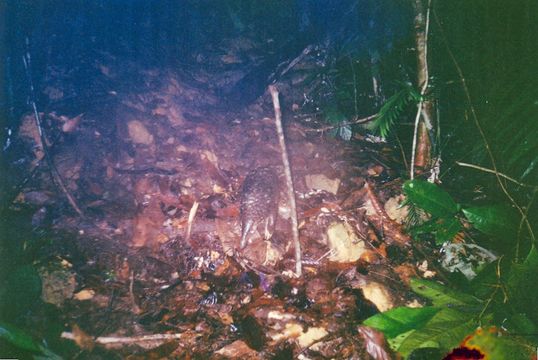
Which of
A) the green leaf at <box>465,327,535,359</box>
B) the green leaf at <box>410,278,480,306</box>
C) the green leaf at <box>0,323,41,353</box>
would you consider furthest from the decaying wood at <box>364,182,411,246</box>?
the green leaf at <box>0,323,41,353</box>

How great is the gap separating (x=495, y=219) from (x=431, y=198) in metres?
0.41

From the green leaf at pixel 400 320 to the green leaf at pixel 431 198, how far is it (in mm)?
776

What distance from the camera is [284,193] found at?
3268 millimetres

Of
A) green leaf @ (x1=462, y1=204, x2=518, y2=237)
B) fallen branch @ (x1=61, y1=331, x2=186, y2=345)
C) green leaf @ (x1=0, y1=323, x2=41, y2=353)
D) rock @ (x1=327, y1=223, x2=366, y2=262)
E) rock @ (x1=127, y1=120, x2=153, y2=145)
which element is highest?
rock @ (x1=127, y1=120, x2=153, y2=145)

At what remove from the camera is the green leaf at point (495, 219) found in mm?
1975

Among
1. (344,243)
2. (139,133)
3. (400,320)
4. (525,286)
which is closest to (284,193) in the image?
(344,243)

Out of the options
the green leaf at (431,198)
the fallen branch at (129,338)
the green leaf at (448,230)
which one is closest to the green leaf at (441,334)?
the green leaf at (448,230)

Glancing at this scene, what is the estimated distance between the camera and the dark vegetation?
1988mm

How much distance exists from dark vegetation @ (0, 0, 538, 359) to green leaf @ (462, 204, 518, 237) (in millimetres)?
13

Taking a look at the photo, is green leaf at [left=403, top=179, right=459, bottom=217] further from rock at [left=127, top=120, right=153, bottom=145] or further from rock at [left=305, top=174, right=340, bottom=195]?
rock at [left=127, top=120, right=153, bottom=145]

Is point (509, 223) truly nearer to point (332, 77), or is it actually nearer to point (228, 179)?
point (228, 179)

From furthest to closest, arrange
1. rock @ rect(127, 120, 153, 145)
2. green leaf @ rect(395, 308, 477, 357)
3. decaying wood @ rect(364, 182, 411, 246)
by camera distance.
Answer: rock @ rect(127, 120, 153, 145) → decaying wood @ rect(364, 182, 411, 246) → green leaf @ rect(395, 308, 477, 357)

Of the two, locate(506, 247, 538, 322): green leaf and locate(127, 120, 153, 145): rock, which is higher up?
locate(127, 120, 153, 145): rock

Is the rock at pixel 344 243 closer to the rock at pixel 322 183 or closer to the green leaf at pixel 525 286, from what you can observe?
the rock at pixel 322 183
